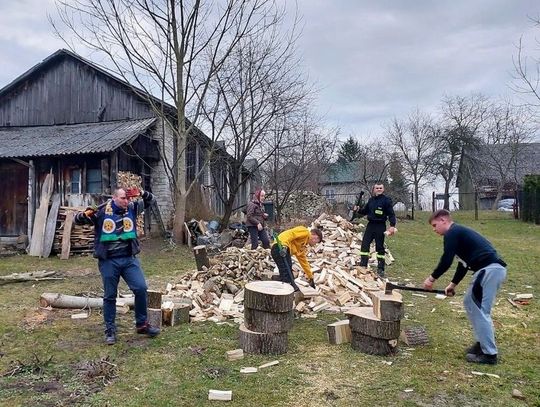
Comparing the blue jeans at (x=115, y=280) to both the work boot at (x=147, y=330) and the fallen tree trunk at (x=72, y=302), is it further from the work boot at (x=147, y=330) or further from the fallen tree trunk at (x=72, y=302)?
the fallen tree trunk at (x=72, y=302)

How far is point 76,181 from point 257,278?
9.47 m

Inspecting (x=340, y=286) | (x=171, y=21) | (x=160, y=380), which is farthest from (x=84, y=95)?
(x=160, y=380)

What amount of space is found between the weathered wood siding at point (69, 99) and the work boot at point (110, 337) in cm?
1250

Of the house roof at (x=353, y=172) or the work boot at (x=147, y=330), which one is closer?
the work boot at (x=147, y=330)

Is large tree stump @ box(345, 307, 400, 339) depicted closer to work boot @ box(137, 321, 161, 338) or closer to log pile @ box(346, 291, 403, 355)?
log pile @ box(346, 291, 403, 355)

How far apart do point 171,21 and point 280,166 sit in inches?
327

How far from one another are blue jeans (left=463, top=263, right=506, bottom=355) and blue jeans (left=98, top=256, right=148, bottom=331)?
3.71m

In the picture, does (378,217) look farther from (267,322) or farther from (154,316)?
(154,316)

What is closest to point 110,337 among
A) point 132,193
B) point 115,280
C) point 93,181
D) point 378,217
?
point 115,280

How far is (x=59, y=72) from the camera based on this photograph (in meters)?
17.4

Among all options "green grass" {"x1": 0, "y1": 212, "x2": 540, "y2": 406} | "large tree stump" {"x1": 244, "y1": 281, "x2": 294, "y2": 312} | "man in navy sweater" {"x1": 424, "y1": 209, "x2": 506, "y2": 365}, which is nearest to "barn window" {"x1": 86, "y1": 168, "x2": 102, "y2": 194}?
"green grass" {"x1": 0, "y1": 212, "x2": 540, "y2": 406}

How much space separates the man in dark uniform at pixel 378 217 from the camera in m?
8.72

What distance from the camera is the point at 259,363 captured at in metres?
4.60

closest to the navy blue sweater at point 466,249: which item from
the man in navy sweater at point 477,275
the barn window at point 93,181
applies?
the man in navy sweater at point 477,275
